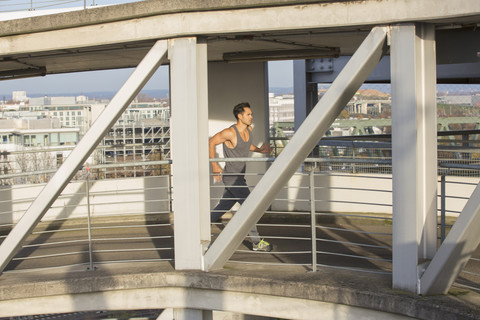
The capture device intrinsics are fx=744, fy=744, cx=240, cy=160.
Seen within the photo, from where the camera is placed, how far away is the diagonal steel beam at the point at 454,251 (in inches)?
213

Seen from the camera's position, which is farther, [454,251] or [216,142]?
[216,142]

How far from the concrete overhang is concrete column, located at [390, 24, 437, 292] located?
230 mm

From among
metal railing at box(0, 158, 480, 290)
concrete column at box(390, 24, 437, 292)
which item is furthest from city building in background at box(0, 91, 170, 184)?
concrete column at box(390, 24, 437, 292)

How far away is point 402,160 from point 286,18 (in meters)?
1.53

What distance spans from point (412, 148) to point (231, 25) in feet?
6.18

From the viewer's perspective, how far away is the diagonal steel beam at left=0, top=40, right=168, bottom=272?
22.3 ft

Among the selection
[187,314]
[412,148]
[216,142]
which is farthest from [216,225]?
[412,148]

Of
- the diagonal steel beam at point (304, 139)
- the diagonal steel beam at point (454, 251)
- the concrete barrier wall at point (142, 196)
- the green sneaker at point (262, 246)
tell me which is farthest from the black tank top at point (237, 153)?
the diagonal steel beam at point (454, 251)

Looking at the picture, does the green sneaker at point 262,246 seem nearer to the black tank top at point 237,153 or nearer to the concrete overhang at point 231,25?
the black tank top at point 237,153

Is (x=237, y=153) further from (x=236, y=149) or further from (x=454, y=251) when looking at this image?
(x=454, y=251)

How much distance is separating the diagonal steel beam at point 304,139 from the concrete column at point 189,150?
0.24 metres

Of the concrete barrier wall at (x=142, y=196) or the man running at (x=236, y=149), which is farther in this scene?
the concrete barrier wall at (x=142, y=196)

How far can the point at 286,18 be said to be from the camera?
6.25 metres

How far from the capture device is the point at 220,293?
6.57 m
